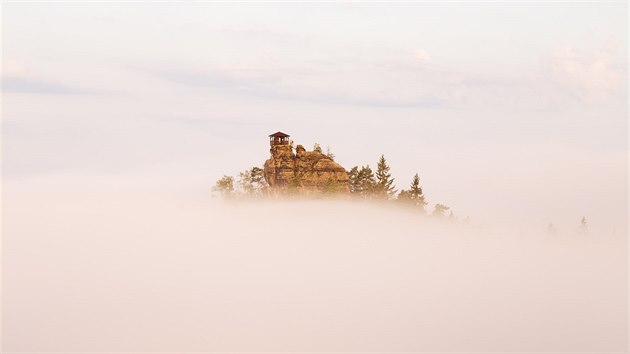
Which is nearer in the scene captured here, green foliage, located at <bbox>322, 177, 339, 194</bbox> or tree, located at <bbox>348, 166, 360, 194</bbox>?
green foliage, located at <bbox>322, 177, 339, 194</bbox>

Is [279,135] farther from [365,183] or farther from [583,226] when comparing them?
[583,226]

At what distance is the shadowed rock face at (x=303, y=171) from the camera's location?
8825 centimetres

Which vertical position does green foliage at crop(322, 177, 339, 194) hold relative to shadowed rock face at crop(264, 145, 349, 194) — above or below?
below

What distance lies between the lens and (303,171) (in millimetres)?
88938

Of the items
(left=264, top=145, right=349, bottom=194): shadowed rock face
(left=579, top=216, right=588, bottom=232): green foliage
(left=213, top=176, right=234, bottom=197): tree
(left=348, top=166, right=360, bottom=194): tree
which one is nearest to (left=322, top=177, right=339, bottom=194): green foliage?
(left=264, top=145, right=349, bottom=194): shadowed rock face

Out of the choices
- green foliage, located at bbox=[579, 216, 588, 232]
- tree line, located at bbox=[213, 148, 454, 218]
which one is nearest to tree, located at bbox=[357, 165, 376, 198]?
tree line, located at bbox=[213, 148, 454, 218]

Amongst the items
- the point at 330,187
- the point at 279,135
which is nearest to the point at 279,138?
the point at 279,135

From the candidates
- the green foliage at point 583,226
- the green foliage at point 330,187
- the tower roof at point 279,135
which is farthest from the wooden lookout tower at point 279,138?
the green foliage at point 583,226

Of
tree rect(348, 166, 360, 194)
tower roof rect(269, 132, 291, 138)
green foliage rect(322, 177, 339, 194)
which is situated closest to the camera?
tower roof rect(269, 132, 291, 138)

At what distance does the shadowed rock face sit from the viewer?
88250 mm

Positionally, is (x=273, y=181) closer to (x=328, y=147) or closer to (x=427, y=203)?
(x=328, y=147)

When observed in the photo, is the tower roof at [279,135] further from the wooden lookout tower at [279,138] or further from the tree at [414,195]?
the tree at [414,195]

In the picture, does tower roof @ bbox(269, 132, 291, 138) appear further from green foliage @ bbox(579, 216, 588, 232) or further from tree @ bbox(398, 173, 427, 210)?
green foliage @ bbox(579, 216, 588, 232)

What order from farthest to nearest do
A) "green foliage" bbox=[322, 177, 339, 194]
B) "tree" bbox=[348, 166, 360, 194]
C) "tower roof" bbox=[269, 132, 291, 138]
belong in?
"tree" bbox=[348, 166, 360, 194] → "green foliage" bbox=[322, 177, 339, 194] → "tower roof" bbox=[269, 132, 291, 138]
